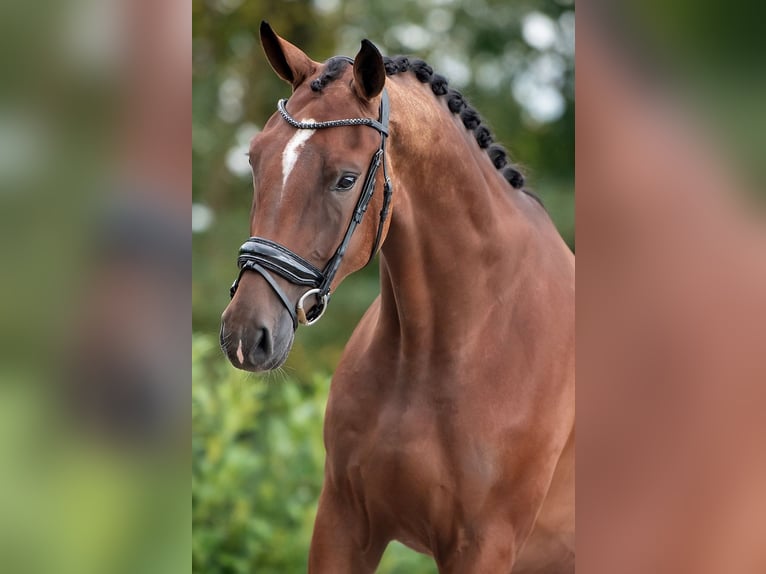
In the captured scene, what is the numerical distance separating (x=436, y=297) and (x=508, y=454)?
365 millimetres

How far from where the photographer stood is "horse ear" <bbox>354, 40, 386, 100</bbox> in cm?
164

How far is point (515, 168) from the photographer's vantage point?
2.21m

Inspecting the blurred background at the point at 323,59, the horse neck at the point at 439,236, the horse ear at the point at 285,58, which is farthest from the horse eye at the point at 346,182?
the blurred background at the point at 323,59

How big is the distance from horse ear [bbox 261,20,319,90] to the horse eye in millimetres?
284

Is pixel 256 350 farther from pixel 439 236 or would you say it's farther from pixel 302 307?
pixel 439 236

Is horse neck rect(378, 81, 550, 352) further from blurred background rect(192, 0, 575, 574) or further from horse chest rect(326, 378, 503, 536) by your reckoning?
blurred background rect(192, 0, 575, 574)

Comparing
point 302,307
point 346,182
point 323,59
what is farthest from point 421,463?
point 323,59

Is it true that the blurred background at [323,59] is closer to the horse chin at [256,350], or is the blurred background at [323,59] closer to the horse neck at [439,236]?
the horse neck at [439,236]

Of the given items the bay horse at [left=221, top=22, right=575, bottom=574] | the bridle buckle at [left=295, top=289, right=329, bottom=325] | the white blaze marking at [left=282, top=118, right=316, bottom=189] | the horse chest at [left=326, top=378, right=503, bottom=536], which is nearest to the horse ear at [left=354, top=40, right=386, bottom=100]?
the bay horse at [left=221, top=22, right=575, bottom=574]

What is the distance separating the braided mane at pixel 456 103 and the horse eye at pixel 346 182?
0.23m

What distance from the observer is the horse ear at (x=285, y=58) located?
5.69 ft

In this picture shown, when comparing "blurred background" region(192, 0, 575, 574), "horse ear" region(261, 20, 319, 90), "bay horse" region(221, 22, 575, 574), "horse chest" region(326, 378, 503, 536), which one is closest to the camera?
"bay horse" region(221, 22, 575, 574)

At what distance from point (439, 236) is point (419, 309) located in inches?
6.4
